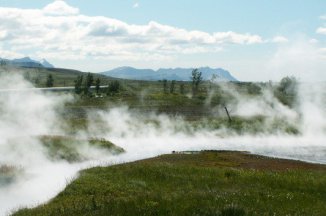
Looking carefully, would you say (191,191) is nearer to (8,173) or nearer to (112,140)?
(8,173)

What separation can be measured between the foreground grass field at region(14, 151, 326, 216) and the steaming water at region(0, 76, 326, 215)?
10.5 feet

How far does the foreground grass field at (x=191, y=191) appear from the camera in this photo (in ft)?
66.9

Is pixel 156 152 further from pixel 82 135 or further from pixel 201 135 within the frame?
pixel 201 135

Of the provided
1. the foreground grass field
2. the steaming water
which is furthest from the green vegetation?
the foreground grass field

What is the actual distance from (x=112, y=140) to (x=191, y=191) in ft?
151

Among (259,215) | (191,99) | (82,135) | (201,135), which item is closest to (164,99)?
(191,99)

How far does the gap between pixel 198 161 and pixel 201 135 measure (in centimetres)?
3131

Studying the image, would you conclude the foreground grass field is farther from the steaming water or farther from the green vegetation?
the green vegetation

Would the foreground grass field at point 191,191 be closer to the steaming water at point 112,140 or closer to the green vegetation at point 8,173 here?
the steaming water at point 112,140

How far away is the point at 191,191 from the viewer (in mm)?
27328

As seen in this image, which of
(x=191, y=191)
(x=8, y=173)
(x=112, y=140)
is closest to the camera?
(x=191, y=191)

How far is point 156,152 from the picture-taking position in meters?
62.0

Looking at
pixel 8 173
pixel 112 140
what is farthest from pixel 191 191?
pixel 112 140

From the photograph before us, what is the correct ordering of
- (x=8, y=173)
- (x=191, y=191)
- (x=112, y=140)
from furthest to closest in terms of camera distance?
(x=112, y=140), (x=8, y=173), (x=191, y=191)
